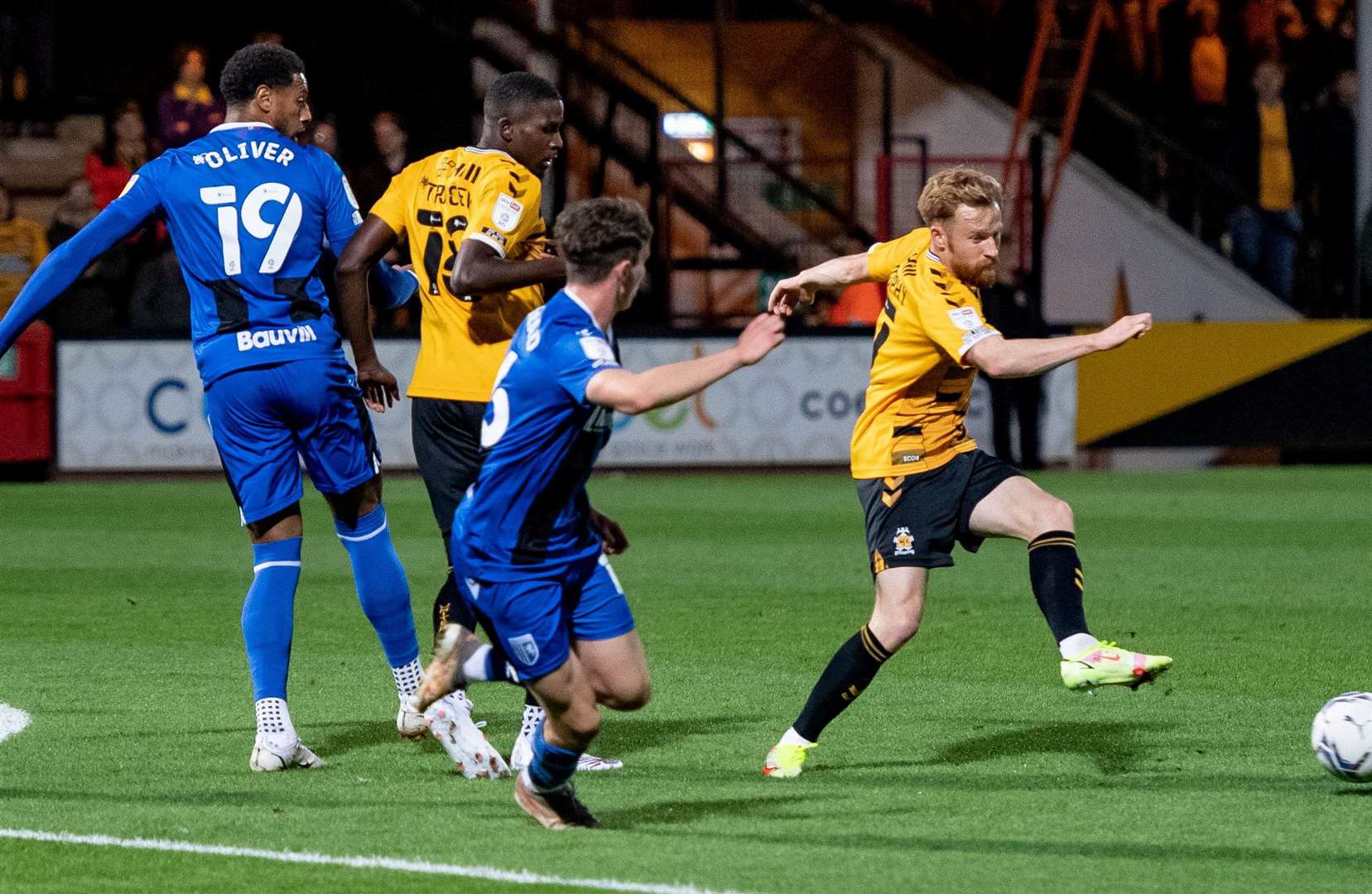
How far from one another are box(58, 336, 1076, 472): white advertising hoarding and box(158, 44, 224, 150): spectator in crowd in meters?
2.12

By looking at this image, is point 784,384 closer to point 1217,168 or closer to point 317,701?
point 1217,168

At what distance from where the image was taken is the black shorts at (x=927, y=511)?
20.1 ft

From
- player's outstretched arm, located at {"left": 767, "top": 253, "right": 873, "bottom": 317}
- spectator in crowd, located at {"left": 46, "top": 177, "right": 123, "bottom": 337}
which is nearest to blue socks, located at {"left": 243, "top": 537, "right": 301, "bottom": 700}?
player's outstretched arm, located at {"left": 767, "top": 253, "right": 873, "bottom": 317}

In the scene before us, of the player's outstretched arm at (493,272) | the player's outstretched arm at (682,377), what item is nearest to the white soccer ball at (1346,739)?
the player's outstretched arm at (682,377)

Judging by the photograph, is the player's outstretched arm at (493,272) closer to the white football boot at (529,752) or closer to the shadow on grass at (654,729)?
the white football boot at (529,752)

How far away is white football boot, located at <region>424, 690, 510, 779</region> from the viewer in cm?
601

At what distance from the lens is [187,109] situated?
61.5ft

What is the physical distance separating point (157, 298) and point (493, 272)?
12971mm

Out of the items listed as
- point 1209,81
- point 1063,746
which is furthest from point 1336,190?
point 1063,746

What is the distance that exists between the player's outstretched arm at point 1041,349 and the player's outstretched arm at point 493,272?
1.20 metres

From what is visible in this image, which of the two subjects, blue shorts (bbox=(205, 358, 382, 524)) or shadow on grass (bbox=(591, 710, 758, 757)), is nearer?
blue shorts (bbox=(205, 358, 382, 524))

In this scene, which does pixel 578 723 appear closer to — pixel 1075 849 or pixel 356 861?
pixel 356 861

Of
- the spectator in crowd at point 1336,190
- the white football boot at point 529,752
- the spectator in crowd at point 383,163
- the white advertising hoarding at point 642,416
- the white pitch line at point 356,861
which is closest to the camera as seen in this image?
the white pitch line at point 356,861

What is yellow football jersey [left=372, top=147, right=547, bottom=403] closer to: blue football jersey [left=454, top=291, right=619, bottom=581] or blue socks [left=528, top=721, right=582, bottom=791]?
blue football jersey [left=454, top=291, right=619, bottom=581]
